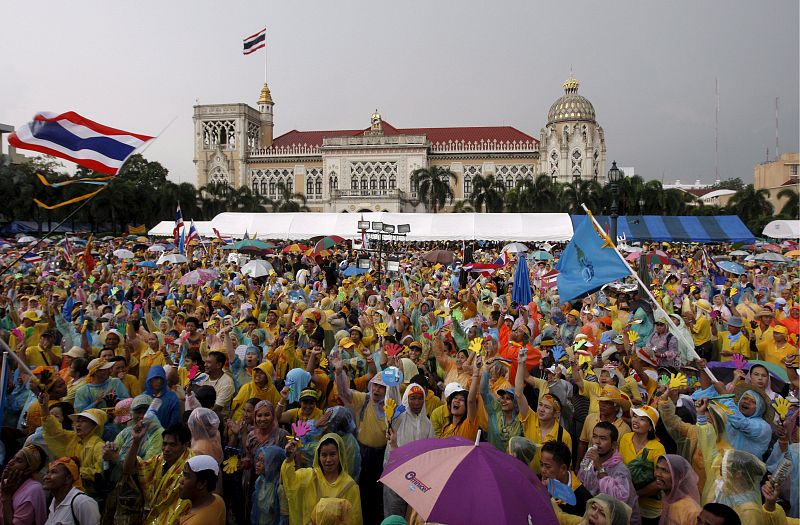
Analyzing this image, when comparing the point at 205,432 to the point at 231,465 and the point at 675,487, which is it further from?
the point at 675,487

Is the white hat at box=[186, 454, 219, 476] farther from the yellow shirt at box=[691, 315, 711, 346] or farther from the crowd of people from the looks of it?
the yellow shirt at box=[691, 315, 711, 346]

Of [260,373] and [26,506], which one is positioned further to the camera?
[260,373]

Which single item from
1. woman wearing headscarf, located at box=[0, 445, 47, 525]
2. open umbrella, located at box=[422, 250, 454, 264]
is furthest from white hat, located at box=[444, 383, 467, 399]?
open umbrella, located at box=[422, 250, 454, 264]

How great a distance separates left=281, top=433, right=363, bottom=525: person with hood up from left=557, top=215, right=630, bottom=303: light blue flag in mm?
4152

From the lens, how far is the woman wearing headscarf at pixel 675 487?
3398mm

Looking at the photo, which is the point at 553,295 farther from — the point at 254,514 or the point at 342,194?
the point at 342,194

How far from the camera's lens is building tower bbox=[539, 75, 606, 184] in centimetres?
6675

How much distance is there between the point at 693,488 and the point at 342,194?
211 feet

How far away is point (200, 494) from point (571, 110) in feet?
229

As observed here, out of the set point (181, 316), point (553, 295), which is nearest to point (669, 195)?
point (553, 295)

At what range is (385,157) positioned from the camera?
68.2 m

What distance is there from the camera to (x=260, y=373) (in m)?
5.23

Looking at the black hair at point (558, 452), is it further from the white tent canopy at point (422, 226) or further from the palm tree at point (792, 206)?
the palm tree at point (792, 206)

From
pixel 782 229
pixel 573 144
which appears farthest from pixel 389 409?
pixel 573 144
